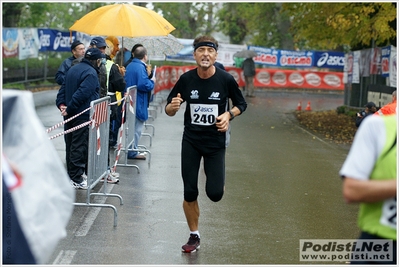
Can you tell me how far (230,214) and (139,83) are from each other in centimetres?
463

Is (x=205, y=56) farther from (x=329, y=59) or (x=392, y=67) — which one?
(x=329, y=59)

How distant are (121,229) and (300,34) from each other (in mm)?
17412

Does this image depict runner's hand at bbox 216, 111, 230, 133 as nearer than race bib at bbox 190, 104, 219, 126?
Yes

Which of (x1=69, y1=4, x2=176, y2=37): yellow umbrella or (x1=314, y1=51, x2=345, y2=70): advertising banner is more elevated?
(x1=69, y1=4, x2=176, y2=37): yellow umbrella

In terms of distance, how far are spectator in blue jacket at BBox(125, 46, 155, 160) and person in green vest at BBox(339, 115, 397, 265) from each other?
9.30 m

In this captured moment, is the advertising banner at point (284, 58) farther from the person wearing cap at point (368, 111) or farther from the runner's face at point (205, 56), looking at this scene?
the runner's face at point (205, 56)

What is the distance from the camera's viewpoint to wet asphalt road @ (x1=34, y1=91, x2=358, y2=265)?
7.08 meters

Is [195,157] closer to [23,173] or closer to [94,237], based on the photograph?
[94,237]

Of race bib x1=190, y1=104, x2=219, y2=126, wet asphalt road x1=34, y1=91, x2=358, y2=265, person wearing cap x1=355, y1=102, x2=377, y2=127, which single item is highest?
race bib x1=190, y1=104, x2=219, y2=126

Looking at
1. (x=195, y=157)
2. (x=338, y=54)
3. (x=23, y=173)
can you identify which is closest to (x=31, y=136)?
(x=23, y=173)

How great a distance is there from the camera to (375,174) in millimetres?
3891

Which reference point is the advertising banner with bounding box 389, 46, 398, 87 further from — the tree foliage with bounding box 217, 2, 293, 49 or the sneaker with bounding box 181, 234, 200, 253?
the tree foliage with bounding box 217, 2, 293, 49

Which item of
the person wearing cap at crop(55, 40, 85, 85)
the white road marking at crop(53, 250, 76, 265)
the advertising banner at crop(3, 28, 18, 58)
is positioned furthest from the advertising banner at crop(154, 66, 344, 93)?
the white road marking at crop(53, 250, 76, 265)

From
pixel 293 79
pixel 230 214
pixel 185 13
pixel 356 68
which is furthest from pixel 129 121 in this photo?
pixel 185 13
